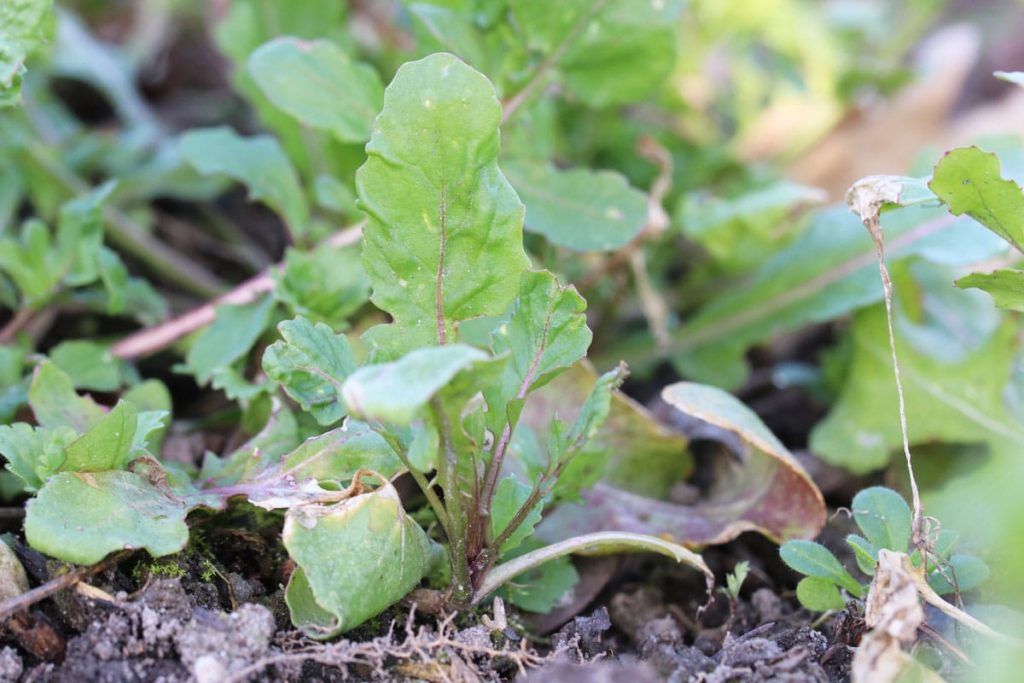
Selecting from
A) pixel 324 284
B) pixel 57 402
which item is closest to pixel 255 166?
pixel 324 284

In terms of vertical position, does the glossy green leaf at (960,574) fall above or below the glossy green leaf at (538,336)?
below

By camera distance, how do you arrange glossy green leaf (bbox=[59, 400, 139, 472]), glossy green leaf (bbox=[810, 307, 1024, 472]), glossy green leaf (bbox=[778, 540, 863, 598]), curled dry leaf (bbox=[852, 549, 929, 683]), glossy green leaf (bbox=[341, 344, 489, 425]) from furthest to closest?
glossy green leaf (bbox=[810, 307, 1024, 472]), glossy green leaf (bbox=[778, 540, 863, 598]), glossy green leaf (bbox=[59, 400, 139, 472]), curled dry leaf (bbox=[852, 549, 929, 683]), glossy green leaf (bbox=[341, 344, 489, 425])

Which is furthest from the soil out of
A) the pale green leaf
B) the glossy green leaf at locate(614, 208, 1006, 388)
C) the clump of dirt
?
the glossy green leaf at locate(614, 208, 1006, 388)

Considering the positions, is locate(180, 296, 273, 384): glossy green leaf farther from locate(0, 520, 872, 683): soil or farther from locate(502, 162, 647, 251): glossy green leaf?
locate(502, 162, 647, 251): glossy green leaf

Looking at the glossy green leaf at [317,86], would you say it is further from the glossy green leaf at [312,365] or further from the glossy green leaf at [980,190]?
the glossy green leaf at [980,190]

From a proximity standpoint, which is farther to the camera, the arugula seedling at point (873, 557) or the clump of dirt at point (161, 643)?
the arugula seedling at point (873, 557)


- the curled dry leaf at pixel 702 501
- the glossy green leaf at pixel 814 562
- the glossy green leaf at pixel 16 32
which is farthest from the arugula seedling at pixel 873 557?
the glossy green leaf at pixel 16 32
